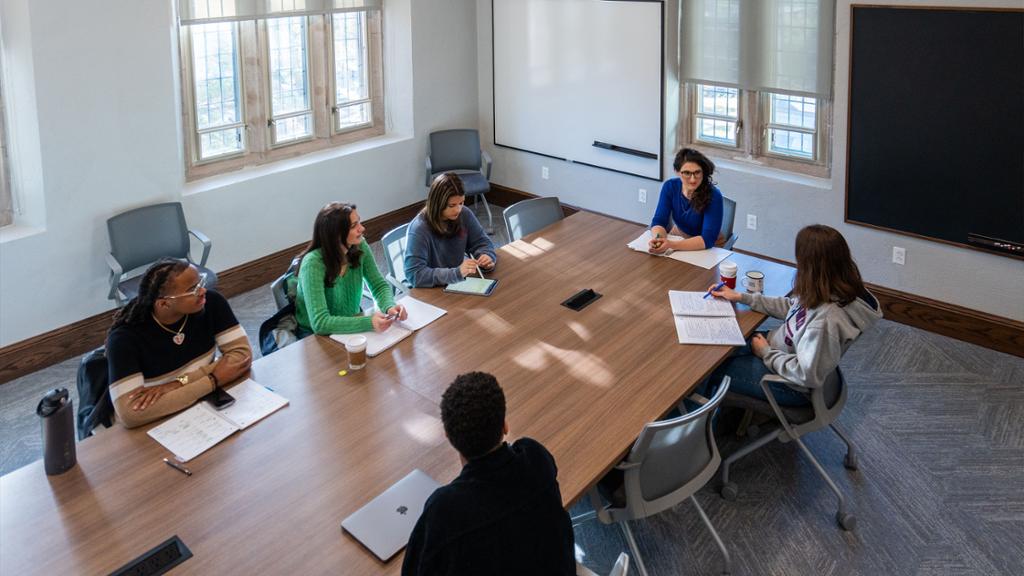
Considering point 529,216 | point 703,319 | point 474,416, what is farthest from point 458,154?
point 474,416

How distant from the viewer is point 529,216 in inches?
213

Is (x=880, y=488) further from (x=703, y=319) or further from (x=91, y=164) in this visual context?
(x=91, y=164)

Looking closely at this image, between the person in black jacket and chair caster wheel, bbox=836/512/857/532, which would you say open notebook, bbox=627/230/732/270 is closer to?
chair caster wheel, bbox=836/512/857/532

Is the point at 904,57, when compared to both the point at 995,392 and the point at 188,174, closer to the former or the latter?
the point at 995,392

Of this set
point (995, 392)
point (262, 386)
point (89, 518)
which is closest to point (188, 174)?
point (262, 386)

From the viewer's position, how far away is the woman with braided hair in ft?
10.6

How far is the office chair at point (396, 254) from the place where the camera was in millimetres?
4777

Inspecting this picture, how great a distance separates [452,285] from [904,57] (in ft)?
10.6

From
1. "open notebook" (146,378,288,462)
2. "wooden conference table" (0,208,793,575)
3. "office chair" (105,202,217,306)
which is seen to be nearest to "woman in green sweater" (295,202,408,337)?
"wooden conference table" (0,208,793,575)

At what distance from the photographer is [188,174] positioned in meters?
6.21

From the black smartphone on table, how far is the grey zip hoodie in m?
2.28

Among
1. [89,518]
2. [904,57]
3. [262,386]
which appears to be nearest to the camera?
[89,518]

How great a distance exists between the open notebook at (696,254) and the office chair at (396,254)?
1292 millimetres

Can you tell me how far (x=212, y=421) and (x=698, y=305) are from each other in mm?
2282
